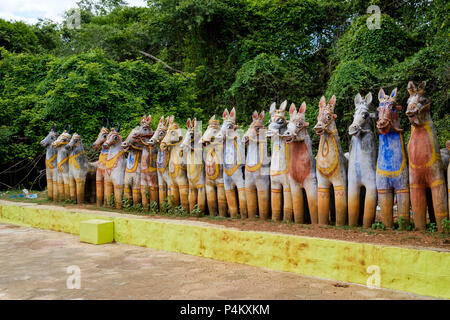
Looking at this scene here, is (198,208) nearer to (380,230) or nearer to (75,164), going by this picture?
(380,230)

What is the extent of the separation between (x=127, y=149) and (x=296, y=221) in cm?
405

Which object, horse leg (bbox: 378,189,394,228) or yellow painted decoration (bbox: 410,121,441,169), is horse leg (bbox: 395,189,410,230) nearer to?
horse leg (bbox: 378,189,394,228)

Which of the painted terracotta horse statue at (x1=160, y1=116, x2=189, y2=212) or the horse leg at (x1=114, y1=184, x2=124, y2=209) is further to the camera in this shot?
the horse leg at (x1=114, y1=184, x2=124, y2=209)

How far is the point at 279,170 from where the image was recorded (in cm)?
612

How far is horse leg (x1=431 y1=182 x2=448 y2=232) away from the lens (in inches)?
188

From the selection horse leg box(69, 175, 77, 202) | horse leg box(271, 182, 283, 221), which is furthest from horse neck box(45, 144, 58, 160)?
horse leg box(271, 182, 283, 221)

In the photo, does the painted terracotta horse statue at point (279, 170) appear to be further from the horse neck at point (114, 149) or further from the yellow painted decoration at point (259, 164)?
the horse neck at point (114, 149)

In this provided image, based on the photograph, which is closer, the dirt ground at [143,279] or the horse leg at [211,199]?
the dirt ground at [143,279]

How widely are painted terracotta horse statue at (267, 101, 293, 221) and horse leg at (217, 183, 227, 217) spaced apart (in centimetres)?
104

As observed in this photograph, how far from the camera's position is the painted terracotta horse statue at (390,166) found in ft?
16.6

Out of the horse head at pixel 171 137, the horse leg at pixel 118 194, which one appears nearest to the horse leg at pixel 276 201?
the horse head at pixel 171 137

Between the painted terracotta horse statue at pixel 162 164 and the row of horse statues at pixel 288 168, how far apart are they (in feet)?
0.07

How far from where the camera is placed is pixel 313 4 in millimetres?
15836
